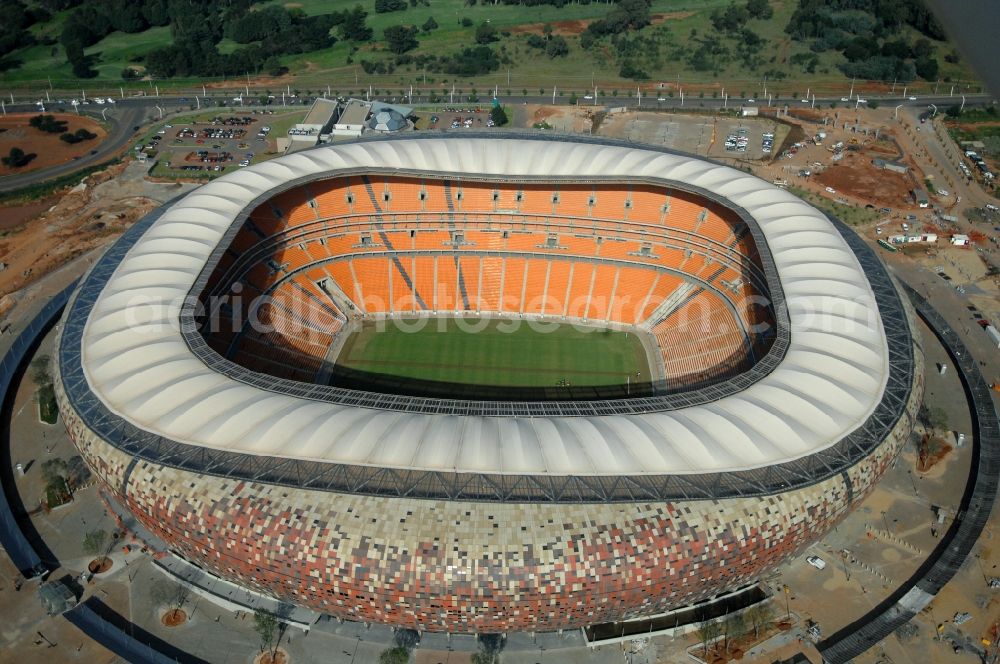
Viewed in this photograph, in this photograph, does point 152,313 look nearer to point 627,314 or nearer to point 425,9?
point 627,314

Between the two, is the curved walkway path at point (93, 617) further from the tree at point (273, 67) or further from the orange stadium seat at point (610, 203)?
the tree at point (273, 67)

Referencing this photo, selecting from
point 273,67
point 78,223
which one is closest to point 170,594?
point 78,223

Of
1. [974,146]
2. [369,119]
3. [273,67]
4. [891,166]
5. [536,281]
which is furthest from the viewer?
[273,67]

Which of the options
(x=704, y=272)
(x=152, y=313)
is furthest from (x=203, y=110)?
(x=704, y=272)

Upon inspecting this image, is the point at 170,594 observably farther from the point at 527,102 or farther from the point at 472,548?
the point at 527,102

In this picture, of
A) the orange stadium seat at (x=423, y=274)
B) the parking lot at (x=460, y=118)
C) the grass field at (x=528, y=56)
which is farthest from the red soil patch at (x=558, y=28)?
the orange stadium seat at (x=423, y=274)

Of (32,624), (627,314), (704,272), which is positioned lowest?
(32,624)

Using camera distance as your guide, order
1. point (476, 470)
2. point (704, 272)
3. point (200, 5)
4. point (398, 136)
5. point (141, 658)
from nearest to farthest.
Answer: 1. point (476, 470)
2. point (141, 658)
3. point (704, 272)
4. point (398, 136)
5. point (200, 5)
